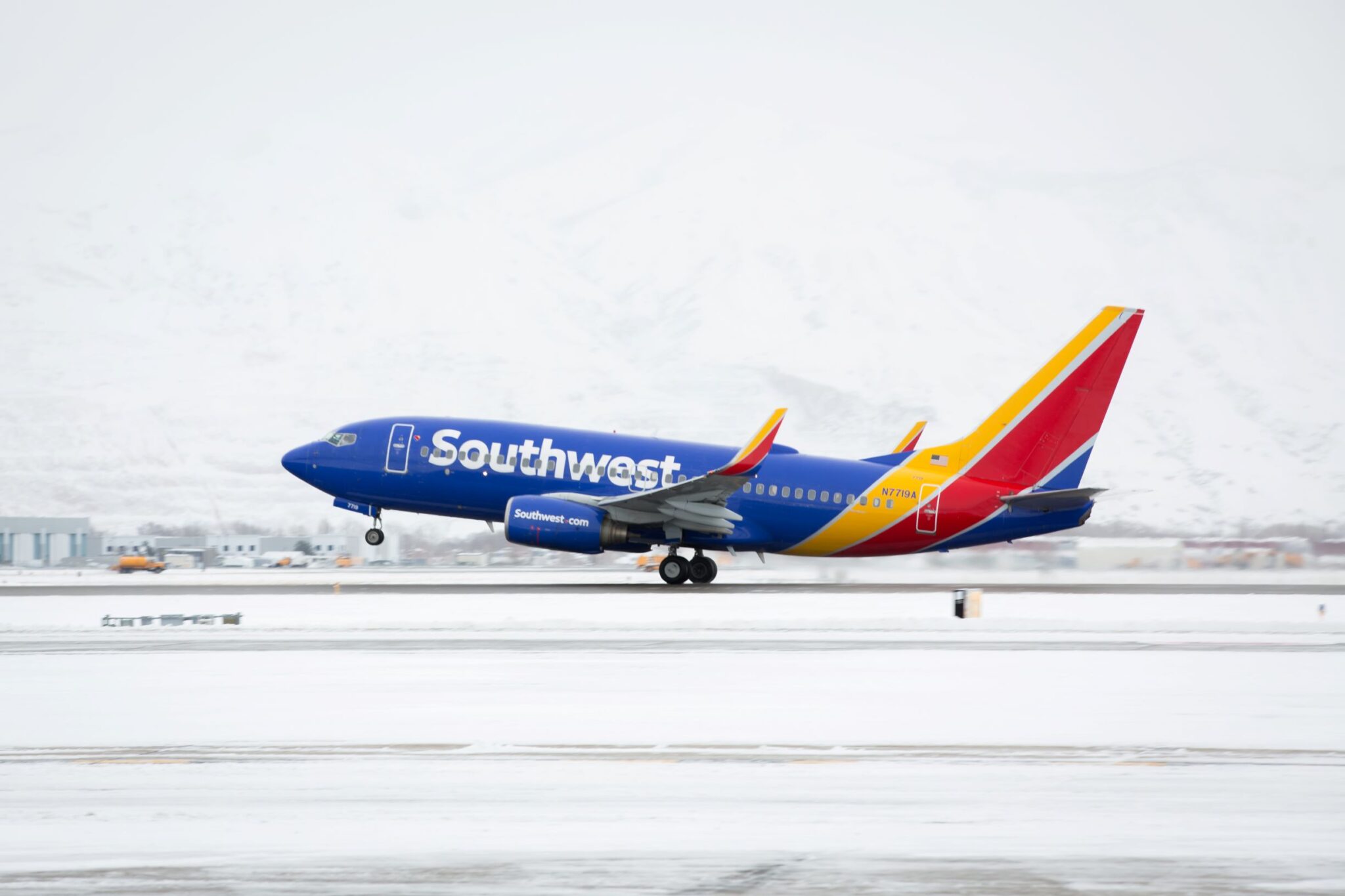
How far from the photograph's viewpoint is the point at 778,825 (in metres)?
9.95

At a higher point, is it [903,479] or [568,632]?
[903,479]

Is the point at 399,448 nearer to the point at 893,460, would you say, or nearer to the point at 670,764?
the point at 893,460

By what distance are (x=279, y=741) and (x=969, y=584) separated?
29.1m

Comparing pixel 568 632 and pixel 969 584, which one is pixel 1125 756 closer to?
pixel 568 632

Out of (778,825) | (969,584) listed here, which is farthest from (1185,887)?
(969,584)

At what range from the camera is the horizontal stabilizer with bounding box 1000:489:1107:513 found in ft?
118

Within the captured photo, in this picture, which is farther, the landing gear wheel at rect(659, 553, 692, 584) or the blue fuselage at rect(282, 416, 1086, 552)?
the landing gear wheel at rect(659, 553, 692, 584)

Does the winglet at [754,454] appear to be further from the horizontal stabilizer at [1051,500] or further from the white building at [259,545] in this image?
the white building at [259,545]

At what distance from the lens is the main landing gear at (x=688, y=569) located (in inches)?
1474

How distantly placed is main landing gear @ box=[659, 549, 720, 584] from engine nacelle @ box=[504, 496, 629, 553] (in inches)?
92.7

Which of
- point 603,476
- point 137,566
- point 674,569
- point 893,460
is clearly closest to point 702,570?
point 674,569

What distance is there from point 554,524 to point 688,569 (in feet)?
13.6

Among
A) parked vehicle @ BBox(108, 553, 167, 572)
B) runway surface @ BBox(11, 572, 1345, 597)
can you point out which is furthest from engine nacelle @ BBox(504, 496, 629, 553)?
parked vehicle @ BBox(108, 553, 167, 572)

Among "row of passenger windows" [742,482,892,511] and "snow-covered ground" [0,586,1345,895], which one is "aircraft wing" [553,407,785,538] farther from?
"snow-covered ground" [0,586,1345,895]
